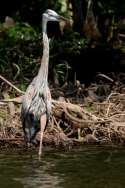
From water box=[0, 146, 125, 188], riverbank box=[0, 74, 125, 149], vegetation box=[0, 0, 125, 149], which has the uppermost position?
vegetation box=[0, 0, 125, 149]

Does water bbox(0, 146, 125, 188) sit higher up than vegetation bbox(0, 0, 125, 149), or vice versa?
vegetation bbox(0, 0, 125, 149)

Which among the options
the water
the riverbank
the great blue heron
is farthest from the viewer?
the riverbank

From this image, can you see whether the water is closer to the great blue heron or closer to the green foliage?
the great blue heron

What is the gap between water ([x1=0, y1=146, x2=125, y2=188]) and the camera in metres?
8.55

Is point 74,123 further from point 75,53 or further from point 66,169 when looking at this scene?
point 75,53

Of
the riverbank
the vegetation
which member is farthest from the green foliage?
the riverbank

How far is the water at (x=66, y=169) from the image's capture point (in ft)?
28.1

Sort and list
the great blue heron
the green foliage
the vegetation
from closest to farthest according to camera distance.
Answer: the great blue heron
the vegetation
the green foliage

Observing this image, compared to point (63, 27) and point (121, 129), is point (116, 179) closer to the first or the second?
point (121, 129)

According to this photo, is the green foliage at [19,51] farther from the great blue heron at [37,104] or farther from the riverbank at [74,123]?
the great blue heron at [37,104]

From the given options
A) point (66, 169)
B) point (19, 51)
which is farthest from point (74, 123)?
point (19, 51)

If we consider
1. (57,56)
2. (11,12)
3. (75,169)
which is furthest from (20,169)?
(11,12)

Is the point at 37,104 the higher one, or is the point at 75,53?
the point at 75,53

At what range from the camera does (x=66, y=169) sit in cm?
946
